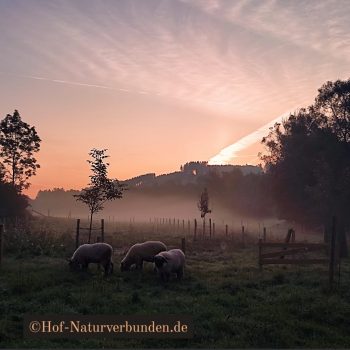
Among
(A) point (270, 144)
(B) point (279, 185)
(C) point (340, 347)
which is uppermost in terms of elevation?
(A) point (270, 144)

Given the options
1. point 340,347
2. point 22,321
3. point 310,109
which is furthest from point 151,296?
point 310,109

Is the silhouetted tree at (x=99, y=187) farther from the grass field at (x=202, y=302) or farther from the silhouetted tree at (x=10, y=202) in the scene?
the silhouetted tree at (x=10, y=202)

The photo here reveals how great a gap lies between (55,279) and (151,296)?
410cm

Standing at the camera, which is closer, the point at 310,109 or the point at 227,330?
the point at 227,330

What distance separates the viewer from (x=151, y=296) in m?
13.6

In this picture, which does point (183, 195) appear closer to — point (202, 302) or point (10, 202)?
point (10, 202)

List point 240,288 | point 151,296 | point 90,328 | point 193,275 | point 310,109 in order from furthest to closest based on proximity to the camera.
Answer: point 310,109
point 193,275
point 240,288
point 151,296
point 90,328

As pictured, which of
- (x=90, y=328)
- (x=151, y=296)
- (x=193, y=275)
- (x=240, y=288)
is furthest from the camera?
(x=193, y=275)

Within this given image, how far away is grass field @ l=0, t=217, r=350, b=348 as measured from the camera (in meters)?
9.52

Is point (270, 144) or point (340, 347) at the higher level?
point (270, 144)

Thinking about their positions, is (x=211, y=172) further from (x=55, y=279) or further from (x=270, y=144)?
(x=55, y=279)

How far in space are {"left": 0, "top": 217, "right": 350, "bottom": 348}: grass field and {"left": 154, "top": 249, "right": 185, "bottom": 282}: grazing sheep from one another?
1.47ft

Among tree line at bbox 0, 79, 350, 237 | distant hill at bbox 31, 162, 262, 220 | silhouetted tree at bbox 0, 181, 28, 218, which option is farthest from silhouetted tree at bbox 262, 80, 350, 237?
distant hill at bbox 31, 162, 262, 220

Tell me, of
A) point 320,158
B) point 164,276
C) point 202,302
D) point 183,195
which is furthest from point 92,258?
point 183,195
